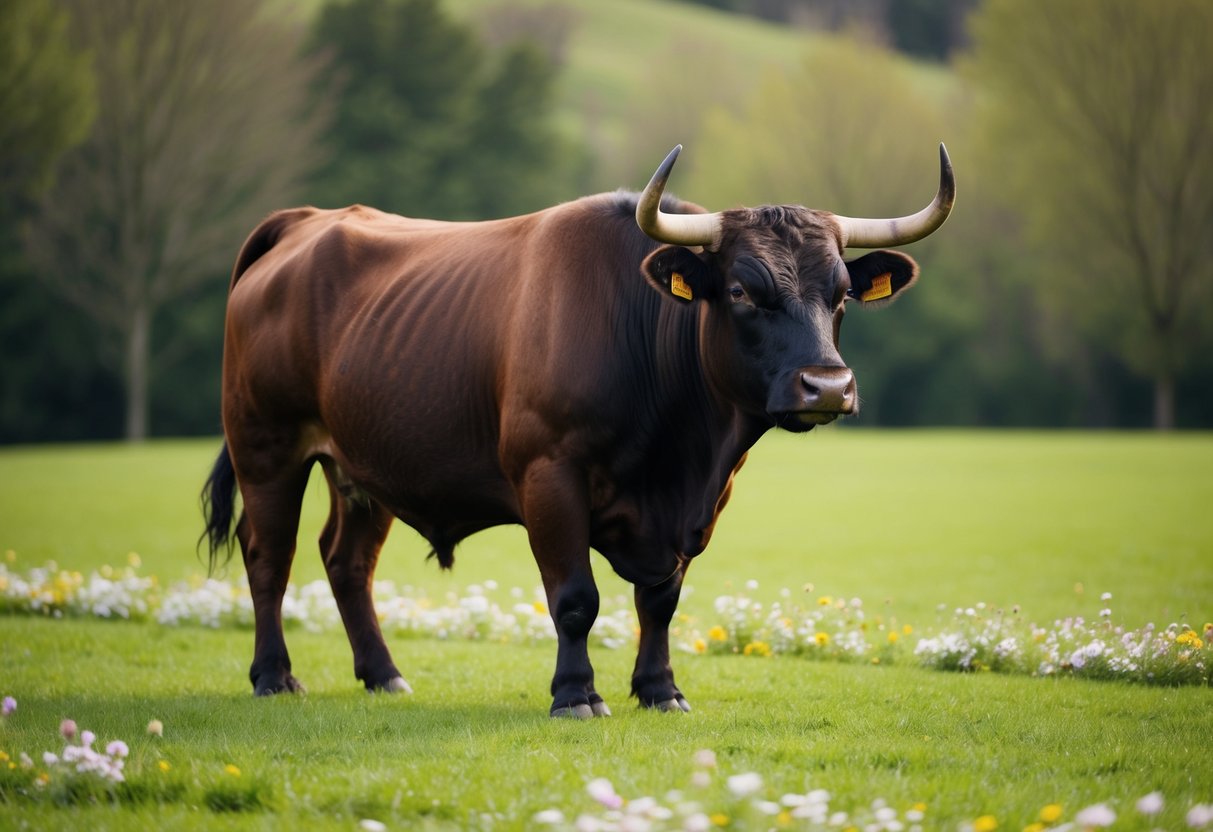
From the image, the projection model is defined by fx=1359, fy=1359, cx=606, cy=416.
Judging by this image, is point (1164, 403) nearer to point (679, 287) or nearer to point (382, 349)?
point (382, 349)

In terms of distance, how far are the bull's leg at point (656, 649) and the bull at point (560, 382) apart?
1cm

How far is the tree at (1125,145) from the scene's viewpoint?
154 ft

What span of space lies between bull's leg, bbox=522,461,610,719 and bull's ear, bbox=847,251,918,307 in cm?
186

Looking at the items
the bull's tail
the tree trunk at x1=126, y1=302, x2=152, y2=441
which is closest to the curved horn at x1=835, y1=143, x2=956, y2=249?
the bull's tail

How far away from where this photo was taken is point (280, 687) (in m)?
8.22

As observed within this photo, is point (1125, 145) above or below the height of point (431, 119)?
above

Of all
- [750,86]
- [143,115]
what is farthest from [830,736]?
[750,86]

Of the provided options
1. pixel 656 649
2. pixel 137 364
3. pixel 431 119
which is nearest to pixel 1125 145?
pixel 431 119

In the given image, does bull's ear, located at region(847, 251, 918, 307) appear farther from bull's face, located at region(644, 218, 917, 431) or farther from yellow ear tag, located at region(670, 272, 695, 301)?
yellow ear tag, located at region(670, 272, 695, 301)

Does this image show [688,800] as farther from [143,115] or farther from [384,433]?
[143,115]

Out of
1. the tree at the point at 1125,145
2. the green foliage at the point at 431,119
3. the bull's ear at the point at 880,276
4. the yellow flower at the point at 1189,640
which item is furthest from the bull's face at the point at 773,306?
the tree at the point at 1125,145

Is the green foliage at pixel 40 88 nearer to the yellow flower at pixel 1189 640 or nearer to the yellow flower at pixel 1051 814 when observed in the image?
the yellow flower at pixel 1189 640

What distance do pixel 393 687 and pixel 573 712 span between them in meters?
1.82

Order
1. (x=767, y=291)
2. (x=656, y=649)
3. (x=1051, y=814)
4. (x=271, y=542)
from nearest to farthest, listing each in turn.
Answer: (x=1051, y=814) < (x=767, y=291) < (x=656, y=649) < (x=271, y=542)
